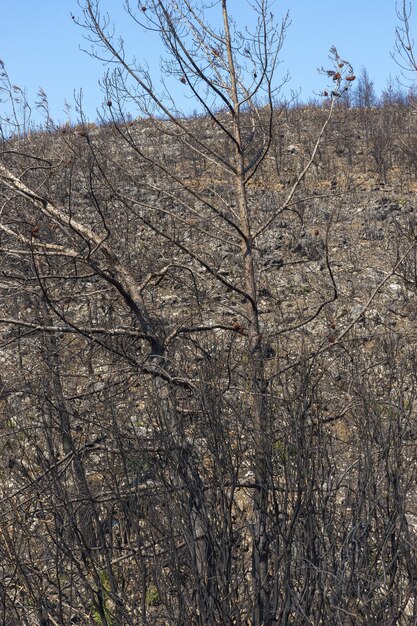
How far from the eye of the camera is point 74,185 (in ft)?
53.9

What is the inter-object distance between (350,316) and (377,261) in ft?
9.16

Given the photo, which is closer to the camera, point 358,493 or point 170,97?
point 358,493

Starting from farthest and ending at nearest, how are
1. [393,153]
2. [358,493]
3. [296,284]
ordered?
[393,153] < [296,284] < [358,493]

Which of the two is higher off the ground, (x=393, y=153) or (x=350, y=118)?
(x=350, y=118)

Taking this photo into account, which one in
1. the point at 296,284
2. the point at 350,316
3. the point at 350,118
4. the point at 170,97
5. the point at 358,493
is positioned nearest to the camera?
the point at 358,493

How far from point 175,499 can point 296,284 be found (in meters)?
10.6

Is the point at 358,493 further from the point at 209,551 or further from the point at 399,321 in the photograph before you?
the point at 399,321

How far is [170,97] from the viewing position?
5508 millimetres

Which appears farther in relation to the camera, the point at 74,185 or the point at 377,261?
the point at 74,185

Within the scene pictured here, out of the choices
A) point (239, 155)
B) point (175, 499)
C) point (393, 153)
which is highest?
point (393, 153)

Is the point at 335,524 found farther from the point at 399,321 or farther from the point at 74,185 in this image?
the point at 74,185

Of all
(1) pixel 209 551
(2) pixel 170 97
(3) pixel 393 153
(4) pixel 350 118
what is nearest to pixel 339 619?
(1) pixel 209 551

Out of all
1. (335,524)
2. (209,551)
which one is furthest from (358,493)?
(209,551)

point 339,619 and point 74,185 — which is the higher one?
point 74,185
